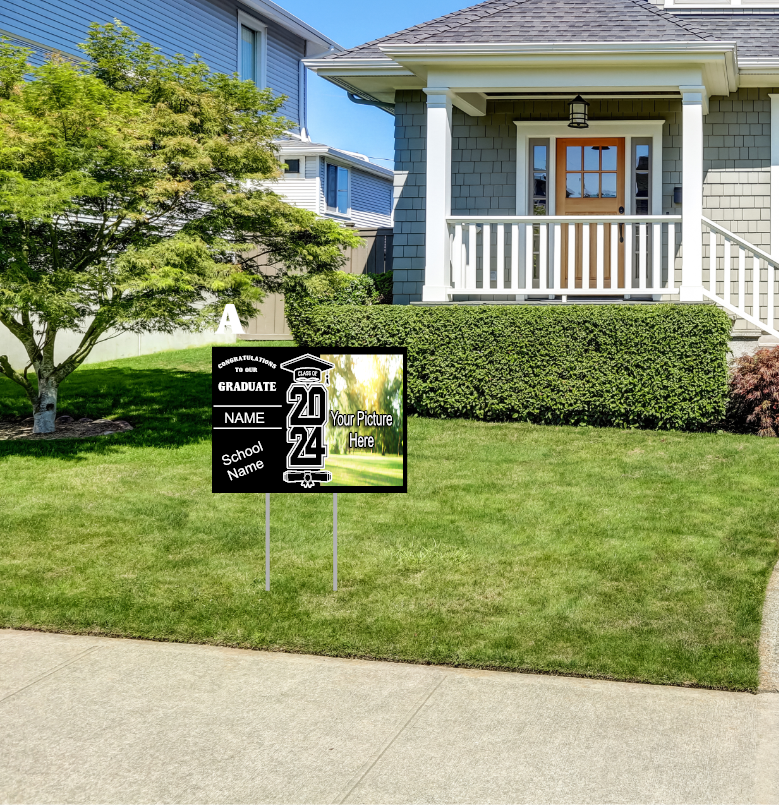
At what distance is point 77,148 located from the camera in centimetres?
948

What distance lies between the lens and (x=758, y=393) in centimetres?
1027

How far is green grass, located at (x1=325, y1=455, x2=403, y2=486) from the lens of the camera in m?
5.91

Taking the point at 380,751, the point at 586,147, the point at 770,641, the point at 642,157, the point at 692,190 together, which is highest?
the point at 586,147

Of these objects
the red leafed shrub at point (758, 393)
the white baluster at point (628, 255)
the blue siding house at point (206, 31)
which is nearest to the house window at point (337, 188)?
the blue siding house at point (206, 31)

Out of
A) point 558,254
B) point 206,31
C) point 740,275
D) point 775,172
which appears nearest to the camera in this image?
point 740,275

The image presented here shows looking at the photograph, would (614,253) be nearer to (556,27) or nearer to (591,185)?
(591,185)

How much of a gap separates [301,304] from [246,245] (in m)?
0.94

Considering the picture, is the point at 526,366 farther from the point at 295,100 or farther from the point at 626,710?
the point at 295,100

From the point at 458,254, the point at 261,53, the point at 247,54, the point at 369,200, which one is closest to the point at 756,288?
the point at 458,254

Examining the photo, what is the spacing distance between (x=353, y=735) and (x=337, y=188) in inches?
1120

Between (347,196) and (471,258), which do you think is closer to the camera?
(471,258)

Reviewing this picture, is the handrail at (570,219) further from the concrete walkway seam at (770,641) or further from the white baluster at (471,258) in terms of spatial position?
the concrete walkway seam at (770,641)

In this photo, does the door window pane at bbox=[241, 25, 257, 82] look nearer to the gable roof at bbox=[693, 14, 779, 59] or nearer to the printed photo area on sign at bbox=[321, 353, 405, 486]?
the gable roof at bbox=[693, 14, 779, 59]

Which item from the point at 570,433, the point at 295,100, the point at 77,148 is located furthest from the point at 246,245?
the point at 295,100
